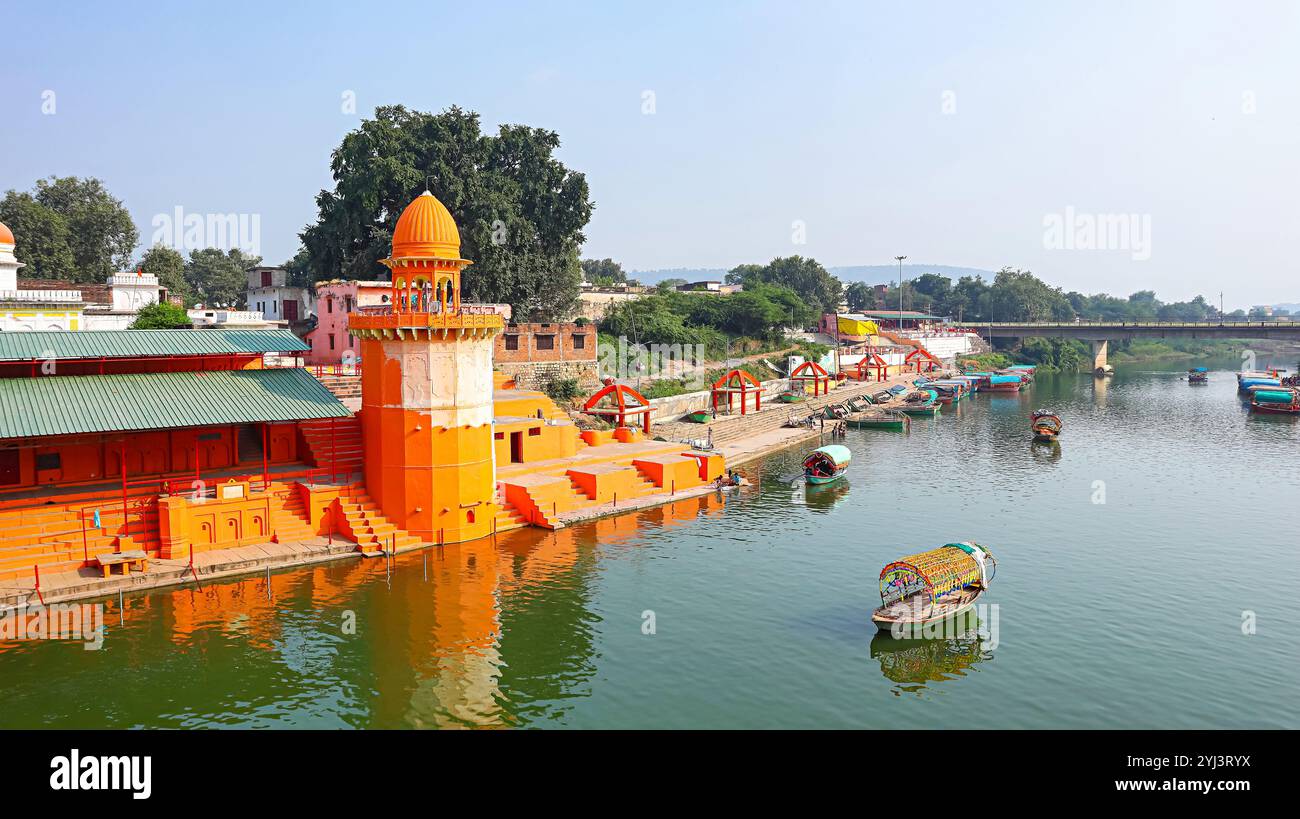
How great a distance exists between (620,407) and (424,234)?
67.1 feet

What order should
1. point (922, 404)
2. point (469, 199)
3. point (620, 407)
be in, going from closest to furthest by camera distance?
1. point (620, 407)
2. point (469, 199)
3. point (922, 404)

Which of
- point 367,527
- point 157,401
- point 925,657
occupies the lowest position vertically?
point 925,657

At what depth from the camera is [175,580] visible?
31453 millimetres

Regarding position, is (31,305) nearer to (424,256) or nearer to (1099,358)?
(424,256)

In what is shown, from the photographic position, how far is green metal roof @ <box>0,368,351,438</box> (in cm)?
3159

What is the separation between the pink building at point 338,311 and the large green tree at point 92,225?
1168 inches

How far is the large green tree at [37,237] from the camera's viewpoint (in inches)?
2901

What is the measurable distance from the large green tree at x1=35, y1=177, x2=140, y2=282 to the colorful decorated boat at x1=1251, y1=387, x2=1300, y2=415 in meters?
102

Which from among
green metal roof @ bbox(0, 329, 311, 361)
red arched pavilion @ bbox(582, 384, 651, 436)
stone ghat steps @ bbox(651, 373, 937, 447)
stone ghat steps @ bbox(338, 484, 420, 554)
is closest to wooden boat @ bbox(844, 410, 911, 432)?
stone ghat steps @ bbox(651, 373, 937, 447)

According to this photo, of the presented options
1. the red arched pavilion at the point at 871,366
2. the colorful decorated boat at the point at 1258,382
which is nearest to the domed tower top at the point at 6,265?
the red arched pavilion at the point at 871,366

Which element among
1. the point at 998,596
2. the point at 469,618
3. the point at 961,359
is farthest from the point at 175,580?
the point at 961,359

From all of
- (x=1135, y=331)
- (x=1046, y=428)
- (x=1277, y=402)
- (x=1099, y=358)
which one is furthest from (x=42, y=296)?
(x=1099, y=358)

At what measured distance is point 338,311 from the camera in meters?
61.2

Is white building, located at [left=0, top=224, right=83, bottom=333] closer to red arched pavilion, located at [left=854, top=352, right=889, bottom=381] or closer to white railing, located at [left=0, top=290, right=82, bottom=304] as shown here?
white railing, located at [left=0, top=290, right=82, bottom=304]
